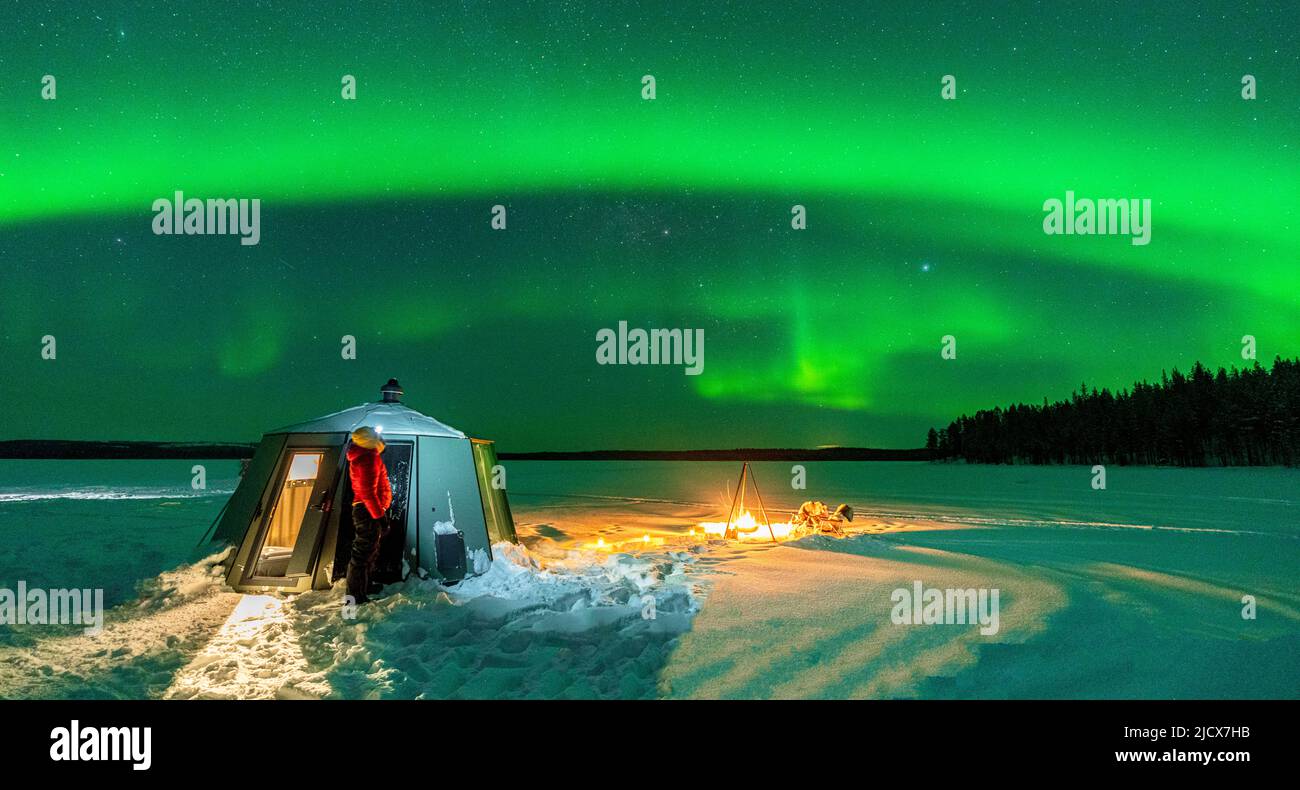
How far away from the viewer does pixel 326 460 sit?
10.0 metres

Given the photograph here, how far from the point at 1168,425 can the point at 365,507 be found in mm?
91727

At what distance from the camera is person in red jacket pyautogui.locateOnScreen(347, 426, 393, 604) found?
28.9ft

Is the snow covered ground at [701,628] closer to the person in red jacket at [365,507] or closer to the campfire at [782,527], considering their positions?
the person in red jacket at [365,507]

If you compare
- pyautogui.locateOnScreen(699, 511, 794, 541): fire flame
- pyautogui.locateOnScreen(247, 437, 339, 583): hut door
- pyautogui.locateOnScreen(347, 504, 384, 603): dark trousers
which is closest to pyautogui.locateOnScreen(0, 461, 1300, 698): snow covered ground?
pyautogui.locateOnScreen(347, 504, 384, 603): dark trousers

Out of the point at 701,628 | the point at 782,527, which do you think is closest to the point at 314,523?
the point at 701,628

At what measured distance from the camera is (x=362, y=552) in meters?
8.85

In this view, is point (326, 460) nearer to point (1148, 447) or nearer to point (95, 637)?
point (95, 637)

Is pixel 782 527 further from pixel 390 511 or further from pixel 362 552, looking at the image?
pixel 362 552

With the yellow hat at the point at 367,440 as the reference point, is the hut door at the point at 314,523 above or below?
below

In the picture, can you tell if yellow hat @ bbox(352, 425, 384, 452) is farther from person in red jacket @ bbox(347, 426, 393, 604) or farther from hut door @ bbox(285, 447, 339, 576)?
hut door @ bbox(285, 447, 339, 576)

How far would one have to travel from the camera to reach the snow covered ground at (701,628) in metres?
5.95

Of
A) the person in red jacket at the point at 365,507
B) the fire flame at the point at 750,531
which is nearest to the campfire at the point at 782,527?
the fire flame at the point at 750,531

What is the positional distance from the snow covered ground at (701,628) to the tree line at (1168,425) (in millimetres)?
71434
